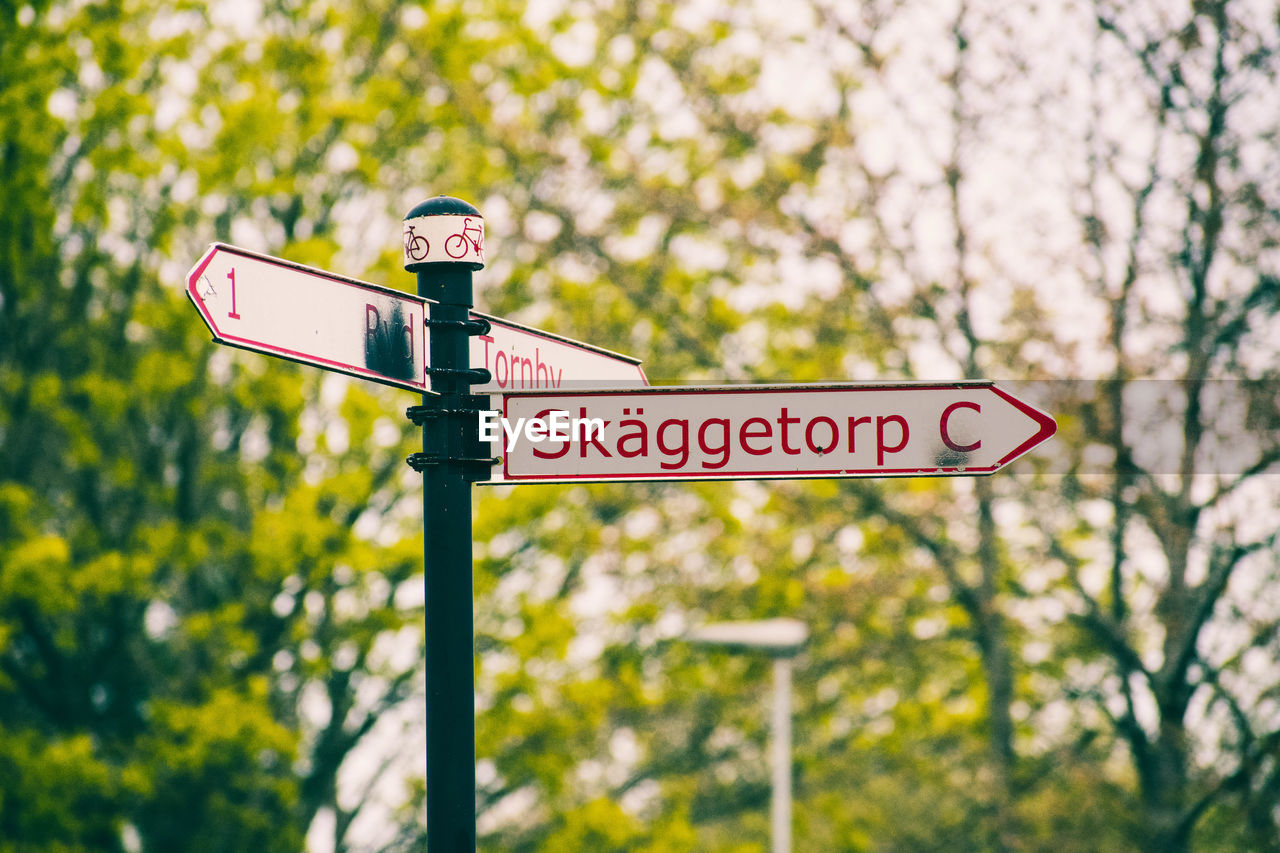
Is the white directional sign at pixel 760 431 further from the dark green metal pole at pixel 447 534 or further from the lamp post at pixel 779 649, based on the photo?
the lamp post at pixel 779 649

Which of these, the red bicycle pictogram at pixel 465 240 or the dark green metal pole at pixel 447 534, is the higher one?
the red bicycle pictogram at pixel 465 240

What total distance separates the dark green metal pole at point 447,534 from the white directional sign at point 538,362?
0.09 metres

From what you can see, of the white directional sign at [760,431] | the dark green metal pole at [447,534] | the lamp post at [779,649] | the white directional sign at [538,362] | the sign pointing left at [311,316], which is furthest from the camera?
the lamp post at [779,649]

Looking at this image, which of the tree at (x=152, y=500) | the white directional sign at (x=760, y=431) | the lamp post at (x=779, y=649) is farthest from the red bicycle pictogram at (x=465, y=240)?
the lamp post at (x=779, y=649)

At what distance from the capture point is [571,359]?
141 inches

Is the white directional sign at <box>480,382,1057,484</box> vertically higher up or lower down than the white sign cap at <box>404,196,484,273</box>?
lower down

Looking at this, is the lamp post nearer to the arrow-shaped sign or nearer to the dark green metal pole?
the arrow-shaped sign

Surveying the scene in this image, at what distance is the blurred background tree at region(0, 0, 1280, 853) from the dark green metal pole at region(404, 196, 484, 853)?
7.21 metres

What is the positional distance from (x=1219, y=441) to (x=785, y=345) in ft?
14.8

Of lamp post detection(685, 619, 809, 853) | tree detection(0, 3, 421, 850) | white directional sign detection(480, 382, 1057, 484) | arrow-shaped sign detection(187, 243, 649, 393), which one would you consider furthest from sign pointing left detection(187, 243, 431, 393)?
lamp post detection(685, 619, 809, 853)

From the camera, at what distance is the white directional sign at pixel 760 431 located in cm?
313

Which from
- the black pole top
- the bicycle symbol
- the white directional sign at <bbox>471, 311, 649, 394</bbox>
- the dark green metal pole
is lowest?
the dark green metal pole

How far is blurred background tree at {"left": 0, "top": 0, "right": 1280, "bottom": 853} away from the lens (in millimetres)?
10766

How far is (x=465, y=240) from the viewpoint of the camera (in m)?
3.19
